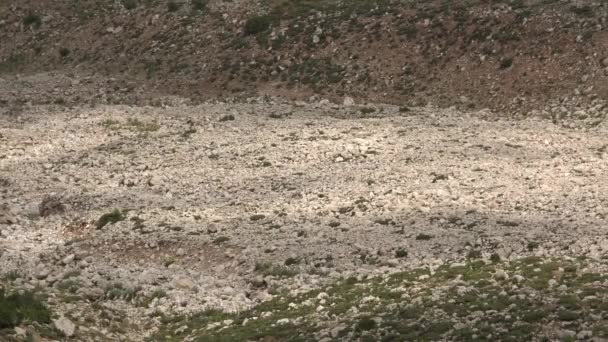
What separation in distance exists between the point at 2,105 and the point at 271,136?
16.1 meters

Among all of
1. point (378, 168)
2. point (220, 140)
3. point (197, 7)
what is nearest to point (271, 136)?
point (220, 140)

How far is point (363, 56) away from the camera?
45.4 metres

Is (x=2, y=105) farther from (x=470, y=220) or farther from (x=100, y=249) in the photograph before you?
(x=470, y=220)

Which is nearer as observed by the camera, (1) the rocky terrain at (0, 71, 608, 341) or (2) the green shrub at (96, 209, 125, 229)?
(1) the rocky terrain at (0, 71, 608, 341)

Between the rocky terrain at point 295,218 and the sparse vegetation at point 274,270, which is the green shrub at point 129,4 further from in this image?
the sparse vegetation at point 274,270

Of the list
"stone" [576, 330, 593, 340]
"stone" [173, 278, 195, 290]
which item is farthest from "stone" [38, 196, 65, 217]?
"stone" [576, 330, 593, 340]

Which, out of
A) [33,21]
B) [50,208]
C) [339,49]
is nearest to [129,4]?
[33,21]

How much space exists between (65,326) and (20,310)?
1005mm

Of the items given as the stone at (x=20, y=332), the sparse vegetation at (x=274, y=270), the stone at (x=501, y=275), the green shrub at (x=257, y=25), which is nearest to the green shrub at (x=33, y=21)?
the green shrub at (x=257, y=25)

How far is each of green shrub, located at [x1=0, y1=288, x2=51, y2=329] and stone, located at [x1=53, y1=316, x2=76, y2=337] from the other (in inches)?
10.1

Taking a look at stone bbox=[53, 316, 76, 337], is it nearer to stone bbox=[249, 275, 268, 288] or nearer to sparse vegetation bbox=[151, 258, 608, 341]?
sparse vegetation bbox=[151, 258, 608, 341]

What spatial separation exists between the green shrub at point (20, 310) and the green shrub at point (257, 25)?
31392mm

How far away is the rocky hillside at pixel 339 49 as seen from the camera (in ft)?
133

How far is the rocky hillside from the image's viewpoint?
1593 inches
